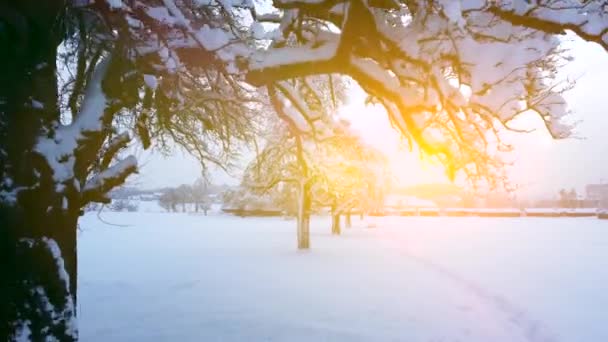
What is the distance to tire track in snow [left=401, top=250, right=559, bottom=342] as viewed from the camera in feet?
18.8

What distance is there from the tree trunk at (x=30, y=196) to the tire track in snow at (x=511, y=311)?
636cm

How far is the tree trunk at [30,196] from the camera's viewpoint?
324 cm

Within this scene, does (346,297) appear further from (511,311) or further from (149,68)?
(149,68)

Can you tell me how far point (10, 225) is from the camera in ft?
10.7

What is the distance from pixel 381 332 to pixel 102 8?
5.57 m

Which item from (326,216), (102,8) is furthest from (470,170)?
(326,216)

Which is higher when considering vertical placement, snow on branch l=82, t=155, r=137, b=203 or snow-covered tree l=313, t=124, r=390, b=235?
snow-covered tree l=313, t=124, r=390, b=235

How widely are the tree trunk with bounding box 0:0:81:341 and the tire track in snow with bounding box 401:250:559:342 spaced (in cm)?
636

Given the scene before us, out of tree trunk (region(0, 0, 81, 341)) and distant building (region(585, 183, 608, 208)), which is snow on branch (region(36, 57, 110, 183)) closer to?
tree trunk (region(0, 0, 81, 341))

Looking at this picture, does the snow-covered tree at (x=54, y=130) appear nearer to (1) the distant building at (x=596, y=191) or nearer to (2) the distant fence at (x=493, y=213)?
(2) the distant fence at (x=493, y=213)

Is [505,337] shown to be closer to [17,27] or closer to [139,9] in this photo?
[139,9]

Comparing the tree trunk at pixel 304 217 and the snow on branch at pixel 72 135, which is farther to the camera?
the tree trunk at pixel 304 217

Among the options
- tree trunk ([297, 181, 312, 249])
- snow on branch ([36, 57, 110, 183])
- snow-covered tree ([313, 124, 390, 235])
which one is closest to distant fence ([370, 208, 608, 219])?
snow-covered tree ([313, 124, 390, 235])

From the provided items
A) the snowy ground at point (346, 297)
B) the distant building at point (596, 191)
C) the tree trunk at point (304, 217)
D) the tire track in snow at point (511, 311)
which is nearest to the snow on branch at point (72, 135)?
the snowy ground at point (346, 297)
